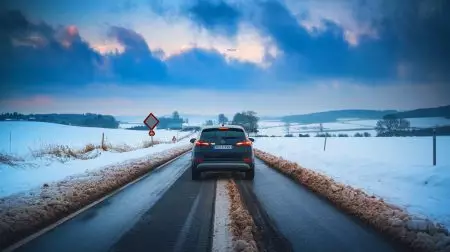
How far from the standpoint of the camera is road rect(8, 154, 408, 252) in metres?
4.75

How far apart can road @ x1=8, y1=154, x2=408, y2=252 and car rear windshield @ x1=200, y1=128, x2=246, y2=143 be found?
9.75 feet

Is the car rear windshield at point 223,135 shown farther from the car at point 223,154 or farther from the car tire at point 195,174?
the car tire at point 195,174

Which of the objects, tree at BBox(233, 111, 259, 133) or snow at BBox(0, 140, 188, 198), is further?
tree at BBox(233, 111, 259, 133)

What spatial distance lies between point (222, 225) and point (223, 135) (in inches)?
255

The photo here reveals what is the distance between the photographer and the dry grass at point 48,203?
5.62 meters

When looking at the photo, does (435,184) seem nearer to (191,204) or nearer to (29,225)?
(191,204)

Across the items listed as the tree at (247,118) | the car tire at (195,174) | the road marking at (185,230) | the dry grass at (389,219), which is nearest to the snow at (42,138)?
the car tire at (195,174)

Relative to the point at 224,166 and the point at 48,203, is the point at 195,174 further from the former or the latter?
the point at 48,203

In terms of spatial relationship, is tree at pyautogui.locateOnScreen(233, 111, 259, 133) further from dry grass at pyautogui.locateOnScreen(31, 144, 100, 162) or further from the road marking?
the road marking

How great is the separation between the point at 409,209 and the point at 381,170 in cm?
628

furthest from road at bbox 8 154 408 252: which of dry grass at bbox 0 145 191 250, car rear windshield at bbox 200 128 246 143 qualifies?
car rear windshield at bbox 200 128 246 143

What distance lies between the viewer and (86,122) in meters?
122

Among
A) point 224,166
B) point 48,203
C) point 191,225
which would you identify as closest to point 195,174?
point 224,166

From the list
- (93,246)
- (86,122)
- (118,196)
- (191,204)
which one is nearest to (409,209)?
(191,204)
